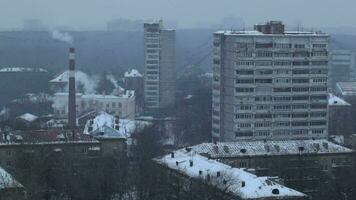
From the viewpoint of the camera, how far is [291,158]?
23.5 m

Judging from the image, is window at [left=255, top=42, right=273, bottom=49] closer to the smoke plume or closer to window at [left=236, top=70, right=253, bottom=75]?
window at [left=236, top=70, right=253, bottom=75]

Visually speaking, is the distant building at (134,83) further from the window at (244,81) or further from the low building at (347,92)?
the window at (244,81)

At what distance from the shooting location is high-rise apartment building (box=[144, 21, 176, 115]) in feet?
149

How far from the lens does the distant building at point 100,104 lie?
4194cm

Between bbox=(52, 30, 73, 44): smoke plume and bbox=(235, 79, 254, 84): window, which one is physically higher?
bbox=(52, 30, 73, 44): smoke plume

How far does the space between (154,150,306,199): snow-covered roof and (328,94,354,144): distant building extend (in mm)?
11510

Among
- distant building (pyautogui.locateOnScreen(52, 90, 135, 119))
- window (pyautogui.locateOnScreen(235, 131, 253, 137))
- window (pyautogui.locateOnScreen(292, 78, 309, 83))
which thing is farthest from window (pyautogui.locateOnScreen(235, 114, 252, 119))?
distant building (pyautogui.locateOnScreen(52, 90, 135, 119))

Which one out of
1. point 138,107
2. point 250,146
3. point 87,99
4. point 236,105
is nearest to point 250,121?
point 236,105

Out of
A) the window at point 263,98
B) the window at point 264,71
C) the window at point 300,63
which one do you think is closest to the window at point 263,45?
the window at point 264,71

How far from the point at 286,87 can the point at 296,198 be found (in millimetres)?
10672

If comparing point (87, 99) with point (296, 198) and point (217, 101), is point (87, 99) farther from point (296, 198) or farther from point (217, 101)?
point (296, 198)

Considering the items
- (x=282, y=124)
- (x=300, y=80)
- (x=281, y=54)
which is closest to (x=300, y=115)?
(x=282, y=124)

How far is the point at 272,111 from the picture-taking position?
28.7 m

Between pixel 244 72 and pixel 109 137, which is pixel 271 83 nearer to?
pixel 244 72
